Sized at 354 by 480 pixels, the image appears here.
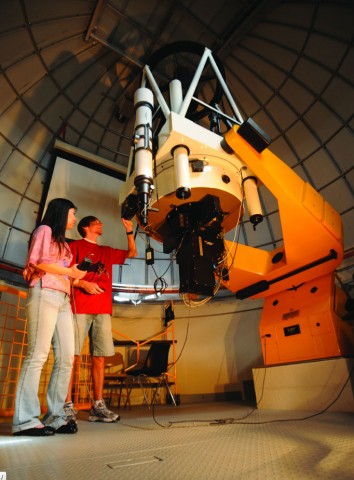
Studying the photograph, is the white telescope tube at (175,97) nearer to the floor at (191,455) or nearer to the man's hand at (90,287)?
the man's hand at (90,287)

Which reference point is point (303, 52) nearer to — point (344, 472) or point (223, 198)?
point (223, 198)

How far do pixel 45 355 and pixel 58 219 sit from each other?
3.35ft

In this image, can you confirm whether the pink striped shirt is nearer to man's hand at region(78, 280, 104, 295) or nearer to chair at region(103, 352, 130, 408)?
man's hand at region(78, 280, 104, 295)

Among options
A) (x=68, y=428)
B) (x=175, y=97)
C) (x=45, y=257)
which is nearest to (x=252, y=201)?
(x=175, y=97)

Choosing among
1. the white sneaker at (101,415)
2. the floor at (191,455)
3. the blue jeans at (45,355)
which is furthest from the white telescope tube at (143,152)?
the white sneaker at (101,415)

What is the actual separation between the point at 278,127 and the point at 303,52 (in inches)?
51.2

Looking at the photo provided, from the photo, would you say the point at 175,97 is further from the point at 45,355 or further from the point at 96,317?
the point at 45,355

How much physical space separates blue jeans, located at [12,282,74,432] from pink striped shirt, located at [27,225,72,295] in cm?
5

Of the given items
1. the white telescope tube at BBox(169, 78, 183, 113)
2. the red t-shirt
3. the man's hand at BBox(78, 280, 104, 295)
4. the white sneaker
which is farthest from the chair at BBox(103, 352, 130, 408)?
the white telescope tube at BBox(169, 78, 183, 113)

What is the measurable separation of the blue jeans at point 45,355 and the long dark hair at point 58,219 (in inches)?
15.5

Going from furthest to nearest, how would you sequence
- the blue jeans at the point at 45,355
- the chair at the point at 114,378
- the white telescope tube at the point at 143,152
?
the chair at the point at 114,378
the white telescope tube at the point at 143,152
the blue jeans at the point at 45,355

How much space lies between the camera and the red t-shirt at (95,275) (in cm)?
258

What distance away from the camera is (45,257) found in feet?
6.47

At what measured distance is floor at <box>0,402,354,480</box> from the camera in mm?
901
